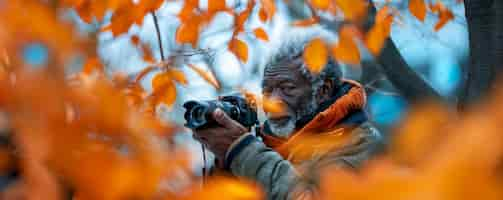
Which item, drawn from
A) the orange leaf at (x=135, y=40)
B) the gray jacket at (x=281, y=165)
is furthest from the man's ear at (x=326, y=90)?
the orange leaf at (x=135, y=40)

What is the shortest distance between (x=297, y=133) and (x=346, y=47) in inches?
9.1

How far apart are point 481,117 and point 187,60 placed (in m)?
1.10

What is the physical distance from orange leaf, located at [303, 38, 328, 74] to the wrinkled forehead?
2 cm

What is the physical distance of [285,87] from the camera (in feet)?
3.63

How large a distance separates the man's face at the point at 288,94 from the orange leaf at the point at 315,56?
0.02 metres

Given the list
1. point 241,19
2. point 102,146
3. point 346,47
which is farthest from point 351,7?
point 102,146

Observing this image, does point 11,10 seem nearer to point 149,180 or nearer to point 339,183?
point 149,180

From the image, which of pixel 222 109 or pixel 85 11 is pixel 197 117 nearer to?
pixel 222 109

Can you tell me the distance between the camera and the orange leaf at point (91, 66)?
57 centimetres

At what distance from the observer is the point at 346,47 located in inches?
47.8

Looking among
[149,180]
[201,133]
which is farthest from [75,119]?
[201,133]

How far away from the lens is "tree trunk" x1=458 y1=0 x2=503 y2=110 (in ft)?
2.79

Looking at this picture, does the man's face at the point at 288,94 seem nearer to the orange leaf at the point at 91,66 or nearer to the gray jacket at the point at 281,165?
the gray jacket at the point at 281,165

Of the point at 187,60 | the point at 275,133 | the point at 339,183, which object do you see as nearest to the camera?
the point at 339,183
